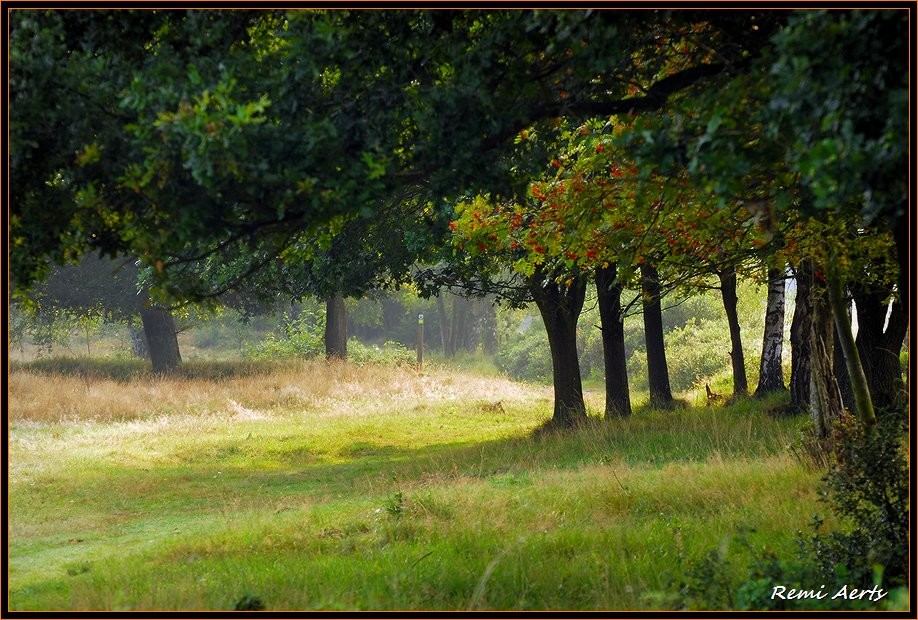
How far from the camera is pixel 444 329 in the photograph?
65.2 meters

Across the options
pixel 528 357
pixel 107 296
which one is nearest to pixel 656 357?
pixel 107 296

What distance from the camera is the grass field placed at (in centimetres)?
746

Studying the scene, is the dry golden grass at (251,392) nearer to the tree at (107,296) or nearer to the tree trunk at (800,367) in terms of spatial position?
the tree at (107,296)

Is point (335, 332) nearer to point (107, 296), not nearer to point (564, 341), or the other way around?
point (107, 296)

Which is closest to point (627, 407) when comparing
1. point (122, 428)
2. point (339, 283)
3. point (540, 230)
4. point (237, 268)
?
point (339, 283)

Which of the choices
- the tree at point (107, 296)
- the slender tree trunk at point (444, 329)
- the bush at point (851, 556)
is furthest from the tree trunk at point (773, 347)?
the slender tree trunk at point (444, 329)

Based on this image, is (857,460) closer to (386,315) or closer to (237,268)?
(237,268)

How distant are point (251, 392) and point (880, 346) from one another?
19.1 meters

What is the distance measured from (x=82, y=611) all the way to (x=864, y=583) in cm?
580

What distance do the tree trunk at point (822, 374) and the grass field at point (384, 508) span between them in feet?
2.12

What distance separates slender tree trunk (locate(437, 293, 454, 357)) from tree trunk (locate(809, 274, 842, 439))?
5002 cm
